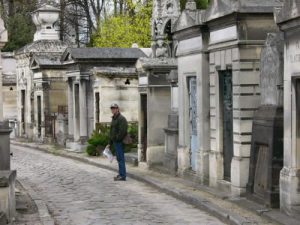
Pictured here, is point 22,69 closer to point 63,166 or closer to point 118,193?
point 63,166

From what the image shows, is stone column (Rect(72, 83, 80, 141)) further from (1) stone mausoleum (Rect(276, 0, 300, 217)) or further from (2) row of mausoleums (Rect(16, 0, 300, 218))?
(1) stone mausoleum (Rect(276, 0, 300, 217))

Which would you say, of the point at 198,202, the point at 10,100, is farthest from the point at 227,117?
the point at 10,100

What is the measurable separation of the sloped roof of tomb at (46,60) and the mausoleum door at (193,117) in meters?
13.9

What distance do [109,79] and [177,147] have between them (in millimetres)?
7514

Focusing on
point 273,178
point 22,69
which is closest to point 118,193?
point 273,178

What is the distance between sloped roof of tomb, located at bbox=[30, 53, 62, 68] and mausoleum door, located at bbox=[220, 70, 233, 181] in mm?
15841

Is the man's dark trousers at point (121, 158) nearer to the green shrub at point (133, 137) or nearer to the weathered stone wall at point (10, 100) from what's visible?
the green shrub at point (133, 137)

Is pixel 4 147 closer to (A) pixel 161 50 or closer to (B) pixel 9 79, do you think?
(A) pixel 161 50

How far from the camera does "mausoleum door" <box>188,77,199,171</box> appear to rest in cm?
1399

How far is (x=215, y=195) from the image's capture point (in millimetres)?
11992

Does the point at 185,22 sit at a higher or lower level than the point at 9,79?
higher

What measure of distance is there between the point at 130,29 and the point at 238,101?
25.6 meters

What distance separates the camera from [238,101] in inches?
452

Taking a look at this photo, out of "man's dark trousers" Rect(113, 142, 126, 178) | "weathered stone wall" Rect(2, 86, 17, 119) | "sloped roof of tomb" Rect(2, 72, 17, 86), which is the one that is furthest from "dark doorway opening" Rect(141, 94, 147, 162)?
"sloped roof of tomb" Rect(2, 72, 17, 86)
